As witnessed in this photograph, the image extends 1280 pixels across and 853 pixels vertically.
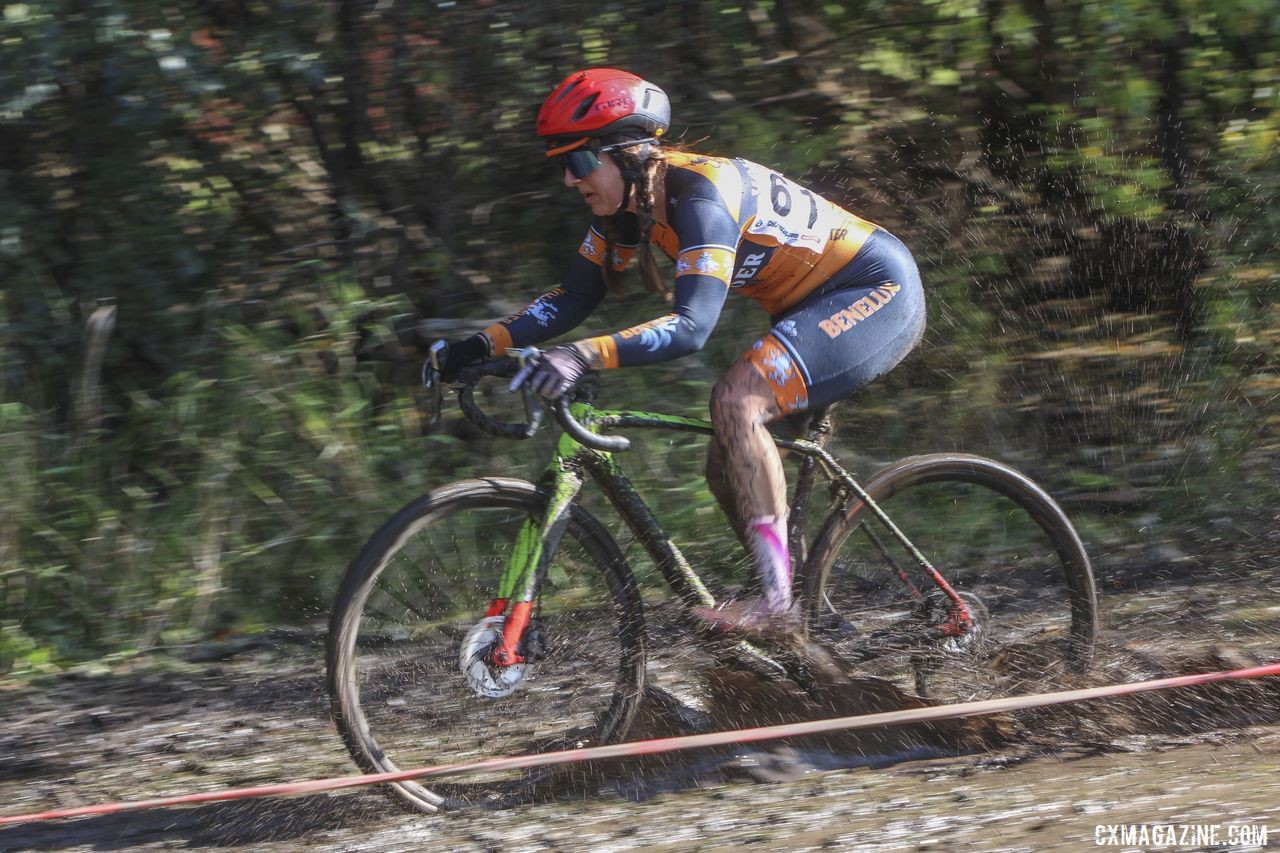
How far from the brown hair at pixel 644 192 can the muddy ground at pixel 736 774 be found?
124 centimetres

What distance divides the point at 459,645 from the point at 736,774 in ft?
2.90

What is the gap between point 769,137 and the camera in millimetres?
5641

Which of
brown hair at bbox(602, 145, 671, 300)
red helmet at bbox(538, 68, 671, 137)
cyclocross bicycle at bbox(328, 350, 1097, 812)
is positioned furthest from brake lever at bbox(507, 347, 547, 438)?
red helmet at bbox(538, 68, 671, 137)

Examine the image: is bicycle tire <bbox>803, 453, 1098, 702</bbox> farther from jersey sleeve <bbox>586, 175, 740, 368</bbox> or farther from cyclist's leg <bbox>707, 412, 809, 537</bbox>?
jersey sleeve <bbox>586, 175, 740, 368</bbox>

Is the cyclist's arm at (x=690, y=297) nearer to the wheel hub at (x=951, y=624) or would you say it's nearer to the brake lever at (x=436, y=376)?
the brake lever at (x=436, y=376)

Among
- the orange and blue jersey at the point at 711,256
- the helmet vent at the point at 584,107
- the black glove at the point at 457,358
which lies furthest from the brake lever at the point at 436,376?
the helmet vent at the point at 584,107

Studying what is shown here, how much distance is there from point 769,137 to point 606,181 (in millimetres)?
2254

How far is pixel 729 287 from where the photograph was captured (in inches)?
142

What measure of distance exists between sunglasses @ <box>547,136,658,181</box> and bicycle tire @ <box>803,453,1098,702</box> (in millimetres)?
1251

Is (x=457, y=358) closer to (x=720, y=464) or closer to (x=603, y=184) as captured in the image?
(x=603, y=184)

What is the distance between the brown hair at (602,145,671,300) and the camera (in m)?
3.55

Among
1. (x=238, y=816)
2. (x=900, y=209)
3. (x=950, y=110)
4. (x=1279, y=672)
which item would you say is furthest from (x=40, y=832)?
(x=950, y=110)

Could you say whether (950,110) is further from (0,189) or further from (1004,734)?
(0,189)

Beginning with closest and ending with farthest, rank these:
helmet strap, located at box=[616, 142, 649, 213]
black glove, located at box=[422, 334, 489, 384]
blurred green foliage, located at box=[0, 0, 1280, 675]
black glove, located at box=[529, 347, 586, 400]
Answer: black glove, located at box=[529, 347, 586, 400], helmet strap, located at box=[616, 142, 649, 213], black glove, located at box=[422, 334, 489, 384], blurred green foliage, located at box=[0, 0, 1280, 675]
